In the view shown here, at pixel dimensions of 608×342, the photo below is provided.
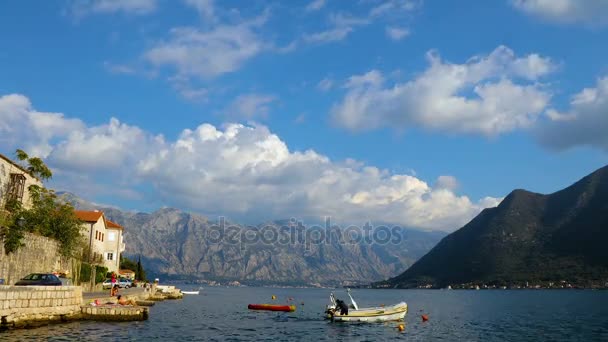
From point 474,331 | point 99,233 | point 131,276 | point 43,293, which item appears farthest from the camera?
point 131,276

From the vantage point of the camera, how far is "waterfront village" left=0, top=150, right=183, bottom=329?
132 ft

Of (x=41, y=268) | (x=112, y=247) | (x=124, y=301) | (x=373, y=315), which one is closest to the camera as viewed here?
(x=41, y=268)

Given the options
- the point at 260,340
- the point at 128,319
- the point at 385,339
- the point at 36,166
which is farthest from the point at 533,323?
the point at 36,166

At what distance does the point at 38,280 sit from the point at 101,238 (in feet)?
188

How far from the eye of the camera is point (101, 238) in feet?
324

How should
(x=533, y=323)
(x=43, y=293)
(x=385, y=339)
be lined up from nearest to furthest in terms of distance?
(x=43, y=293), (x=385, y=339), (x=533, y=323)

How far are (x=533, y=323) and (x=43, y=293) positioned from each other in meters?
64.1

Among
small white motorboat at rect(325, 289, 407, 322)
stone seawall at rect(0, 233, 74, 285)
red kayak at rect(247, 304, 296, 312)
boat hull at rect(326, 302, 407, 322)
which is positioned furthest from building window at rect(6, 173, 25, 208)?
boat hull at rect(326, 302, 407, 322)

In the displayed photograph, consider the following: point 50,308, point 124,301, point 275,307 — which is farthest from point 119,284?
point 50,308

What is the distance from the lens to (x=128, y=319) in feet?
171

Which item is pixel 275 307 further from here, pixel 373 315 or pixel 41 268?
pixel 41 268

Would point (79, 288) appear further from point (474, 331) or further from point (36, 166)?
point (474, 331)

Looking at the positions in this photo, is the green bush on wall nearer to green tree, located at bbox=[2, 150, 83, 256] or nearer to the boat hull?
green tree, located at bbox=[2, 150, 83, 256]

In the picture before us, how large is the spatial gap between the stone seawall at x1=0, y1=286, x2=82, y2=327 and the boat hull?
102 feet
